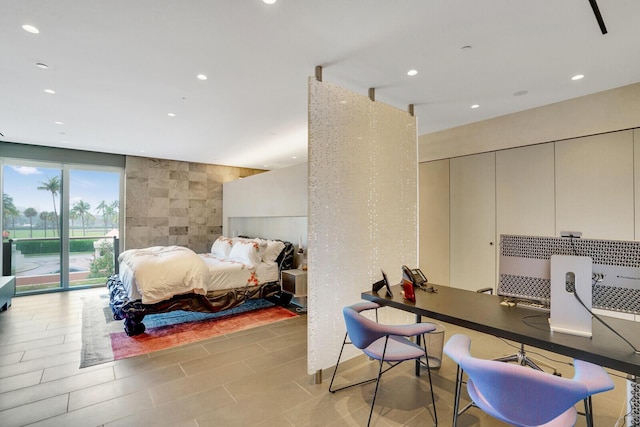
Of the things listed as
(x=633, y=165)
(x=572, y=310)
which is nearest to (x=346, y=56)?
(x=572, y=310)

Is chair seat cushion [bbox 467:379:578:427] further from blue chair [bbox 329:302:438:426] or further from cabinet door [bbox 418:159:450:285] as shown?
cabinet door [bbox 418:159:450:285]

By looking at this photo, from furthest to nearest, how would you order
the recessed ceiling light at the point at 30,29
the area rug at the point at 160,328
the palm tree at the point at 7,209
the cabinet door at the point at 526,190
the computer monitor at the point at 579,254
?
the palm tree at the point at 7,209
the cabinet door at the point at 526,190
the area rug at the point at 160,328
the recessed ceiling light at the point at 30,29
the computer monitor at the point at 579,254

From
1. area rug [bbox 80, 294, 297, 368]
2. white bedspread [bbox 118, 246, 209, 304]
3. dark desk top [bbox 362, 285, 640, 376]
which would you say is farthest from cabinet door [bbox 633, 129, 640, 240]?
white bedspread [bbox 118, 246, 209, 304]

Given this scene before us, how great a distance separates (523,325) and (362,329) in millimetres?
927

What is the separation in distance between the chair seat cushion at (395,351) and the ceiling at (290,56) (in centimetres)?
231

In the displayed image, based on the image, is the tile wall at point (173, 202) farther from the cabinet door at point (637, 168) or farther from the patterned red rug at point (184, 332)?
the cabinet door at point (637, 168)

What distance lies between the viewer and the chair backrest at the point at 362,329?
197 cm

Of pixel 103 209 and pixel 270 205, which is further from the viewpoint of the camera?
pixel 103 209

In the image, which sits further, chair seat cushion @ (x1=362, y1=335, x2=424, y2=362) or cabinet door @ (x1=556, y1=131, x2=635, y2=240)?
cabinet door @ (x1=556, y1=131, x2=635, y2=240)

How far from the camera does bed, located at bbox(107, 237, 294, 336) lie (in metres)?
3.68

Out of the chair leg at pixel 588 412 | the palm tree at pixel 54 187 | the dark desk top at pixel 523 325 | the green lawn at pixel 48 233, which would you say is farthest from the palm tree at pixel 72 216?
the chair leg at pixel 588 412

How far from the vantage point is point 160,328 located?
389cm

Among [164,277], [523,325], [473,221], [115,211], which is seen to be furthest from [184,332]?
[473,221]

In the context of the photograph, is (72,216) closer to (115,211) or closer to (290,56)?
(115,211)
